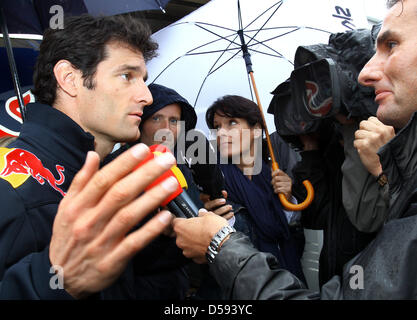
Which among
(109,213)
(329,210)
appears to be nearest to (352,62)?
(329,210)

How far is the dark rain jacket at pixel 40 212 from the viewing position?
0.77m

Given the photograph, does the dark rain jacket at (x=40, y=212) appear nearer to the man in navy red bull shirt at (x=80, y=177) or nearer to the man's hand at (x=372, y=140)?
the man in navy red bull shirt at (x=80, y=177)

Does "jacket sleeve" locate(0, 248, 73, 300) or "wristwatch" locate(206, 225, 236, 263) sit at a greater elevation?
"jacket sleeve" locate(0, 248, 73, 300)

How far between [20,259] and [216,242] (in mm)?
514

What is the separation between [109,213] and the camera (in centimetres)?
65

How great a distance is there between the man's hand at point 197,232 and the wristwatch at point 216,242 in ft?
0.04

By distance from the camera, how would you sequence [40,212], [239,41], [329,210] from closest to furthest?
1. [40,212]
2. [329,210]
3. [239,41]

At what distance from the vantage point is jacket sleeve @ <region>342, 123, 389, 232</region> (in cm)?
159

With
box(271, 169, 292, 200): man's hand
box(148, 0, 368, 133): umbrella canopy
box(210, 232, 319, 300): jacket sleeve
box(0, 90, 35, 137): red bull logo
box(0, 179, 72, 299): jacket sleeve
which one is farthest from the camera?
box(148, 0, 368, 133): umbrella canopy

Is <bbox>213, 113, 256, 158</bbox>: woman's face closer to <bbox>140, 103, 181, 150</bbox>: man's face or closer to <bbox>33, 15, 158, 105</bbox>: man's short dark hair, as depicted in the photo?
<bbox>140, 103, 181, 150</bbox>: man's face

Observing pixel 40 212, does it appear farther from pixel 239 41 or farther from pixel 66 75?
pixel 239 41

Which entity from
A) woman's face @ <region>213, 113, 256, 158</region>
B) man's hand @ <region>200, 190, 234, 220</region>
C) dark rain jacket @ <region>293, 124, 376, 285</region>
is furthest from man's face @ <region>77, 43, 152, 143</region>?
woman's face @ <region>213, 113, 256, 158</region>

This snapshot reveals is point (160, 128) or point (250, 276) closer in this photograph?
point (250, 276)
